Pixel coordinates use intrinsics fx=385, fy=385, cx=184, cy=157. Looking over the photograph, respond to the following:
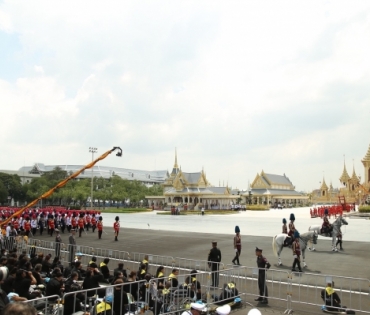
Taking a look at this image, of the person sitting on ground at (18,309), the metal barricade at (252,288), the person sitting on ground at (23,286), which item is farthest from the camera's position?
the metal barricade at (252,288)

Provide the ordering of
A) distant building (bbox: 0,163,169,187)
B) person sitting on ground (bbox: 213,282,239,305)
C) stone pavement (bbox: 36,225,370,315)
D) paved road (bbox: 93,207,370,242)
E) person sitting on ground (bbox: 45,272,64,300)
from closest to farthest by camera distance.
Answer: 1. person sitting on ground (bbox: 45,272,64,300)
2. person sitting on ground (bbox: 213,282,239,305)
3. stone pavement (bbox: 36,225,370,315)
4. paved road (bbox: 93,207,370,242)
5. distant building (bbox: 0,163,169,187)

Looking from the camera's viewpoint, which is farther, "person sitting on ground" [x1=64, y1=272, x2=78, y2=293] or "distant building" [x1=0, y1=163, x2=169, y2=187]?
"distant building" [x1=0, y1=163, x2=169, y2=187]

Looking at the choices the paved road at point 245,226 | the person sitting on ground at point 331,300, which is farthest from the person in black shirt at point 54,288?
the paved road at point 245,226

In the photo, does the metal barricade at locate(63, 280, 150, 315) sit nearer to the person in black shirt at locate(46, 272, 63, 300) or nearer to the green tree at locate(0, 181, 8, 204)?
the person in black shirt at locate(46, 272, 63, 300)

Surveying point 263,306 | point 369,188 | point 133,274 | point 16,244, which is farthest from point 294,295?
point 369,188

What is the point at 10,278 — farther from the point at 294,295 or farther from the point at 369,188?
the point at 369,188

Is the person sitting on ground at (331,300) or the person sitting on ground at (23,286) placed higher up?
the person sitting on ground at (23,286)

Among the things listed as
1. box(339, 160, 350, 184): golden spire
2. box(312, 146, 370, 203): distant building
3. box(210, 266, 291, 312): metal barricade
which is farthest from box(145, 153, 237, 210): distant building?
box(210, 266, 291, 312): metal barricade

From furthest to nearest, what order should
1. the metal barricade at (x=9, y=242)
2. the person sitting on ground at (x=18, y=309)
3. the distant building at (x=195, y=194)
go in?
the distant building at (x=195, y=194) < the metal barricade at (x=9, y=242) < the person sitting on ground at (x=18, y=309)

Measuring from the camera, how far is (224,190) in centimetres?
9000

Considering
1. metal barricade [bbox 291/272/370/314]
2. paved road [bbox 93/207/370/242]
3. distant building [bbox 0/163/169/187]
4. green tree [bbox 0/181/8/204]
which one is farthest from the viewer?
distant building [bbox 0/163/169/187]

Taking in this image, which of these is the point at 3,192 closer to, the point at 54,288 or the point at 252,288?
the point at 252,288

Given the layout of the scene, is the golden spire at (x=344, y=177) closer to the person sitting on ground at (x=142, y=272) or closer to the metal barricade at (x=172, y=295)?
the person sitting on ground at (x=142, y=272)

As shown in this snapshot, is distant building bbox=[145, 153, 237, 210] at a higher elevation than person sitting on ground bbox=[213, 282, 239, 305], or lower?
higher
